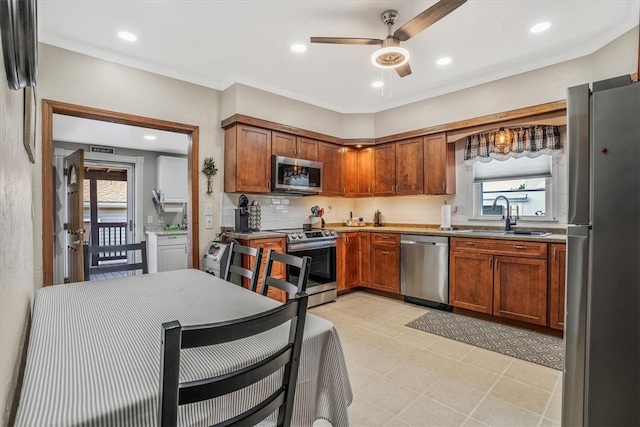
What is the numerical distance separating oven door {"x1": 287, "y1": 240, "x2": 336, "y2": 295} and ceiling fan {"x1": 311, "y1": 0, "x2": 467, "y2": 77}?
2.18 m

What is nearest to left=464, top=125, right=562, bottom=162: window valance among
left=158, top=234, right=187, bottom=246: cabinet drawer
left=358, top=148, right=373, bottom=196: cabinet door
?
left=358, top=148, right=373, bottom=196: cabinet door

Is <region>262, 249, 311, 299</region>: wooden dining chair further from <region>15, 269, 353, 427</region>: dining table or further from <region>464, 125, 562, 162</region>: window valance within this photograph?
<region>464, 125, 562, 162</region>: window valance

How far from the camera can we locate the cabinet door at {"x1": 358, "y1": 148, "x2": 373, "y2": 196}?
4.90 meters

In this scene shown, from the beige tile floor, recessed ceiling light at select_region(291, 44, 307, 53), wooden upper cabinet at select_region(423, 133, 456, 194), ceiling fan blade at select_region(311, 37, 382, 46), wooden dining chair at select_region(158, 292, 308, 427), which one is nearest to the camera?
wooden dining chair at select_region(158, 292, 308, 427)

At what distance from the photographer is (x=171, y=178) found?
6551 millimetres

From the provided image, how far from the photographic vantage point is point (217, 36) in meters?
2.86

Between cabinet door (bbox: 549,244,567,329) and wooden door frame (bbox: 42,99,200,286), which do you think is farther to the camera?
cabinet door (bbox: 549,244,567,329)

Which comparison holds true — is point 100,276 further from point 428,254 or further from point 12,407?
point 12,407

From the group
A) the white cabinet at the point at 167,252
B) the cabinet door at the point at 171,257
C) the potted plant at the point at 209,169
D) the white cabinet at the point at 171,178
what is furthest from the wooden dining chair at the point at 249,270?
the white cabinet at the point at 171,178

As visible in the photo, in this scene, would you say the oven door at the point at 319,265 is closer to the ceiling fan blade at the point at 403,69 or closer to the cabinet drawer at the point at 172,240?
the ceiling fan blade at the point at 403,69

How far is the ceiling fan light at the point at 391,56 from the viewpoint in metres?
2.53

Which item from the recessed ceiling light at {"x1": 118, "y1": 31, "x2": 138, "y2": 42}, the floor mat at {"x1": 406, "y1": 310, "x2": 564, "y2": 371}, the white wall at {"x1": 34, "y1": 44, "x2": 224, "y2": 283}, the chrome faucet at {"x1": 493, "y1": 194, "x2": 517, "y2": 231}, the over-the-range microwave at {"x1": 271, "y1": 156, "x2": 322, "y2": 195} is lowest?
the floor mat at {"x1": 406, "y1": 310, "x2": 564, "y2": 371}

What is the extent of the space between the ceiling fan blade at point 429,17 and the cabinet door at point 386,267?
2555 millimetres

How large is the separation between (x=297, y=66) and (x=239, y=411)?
10.8 ft
